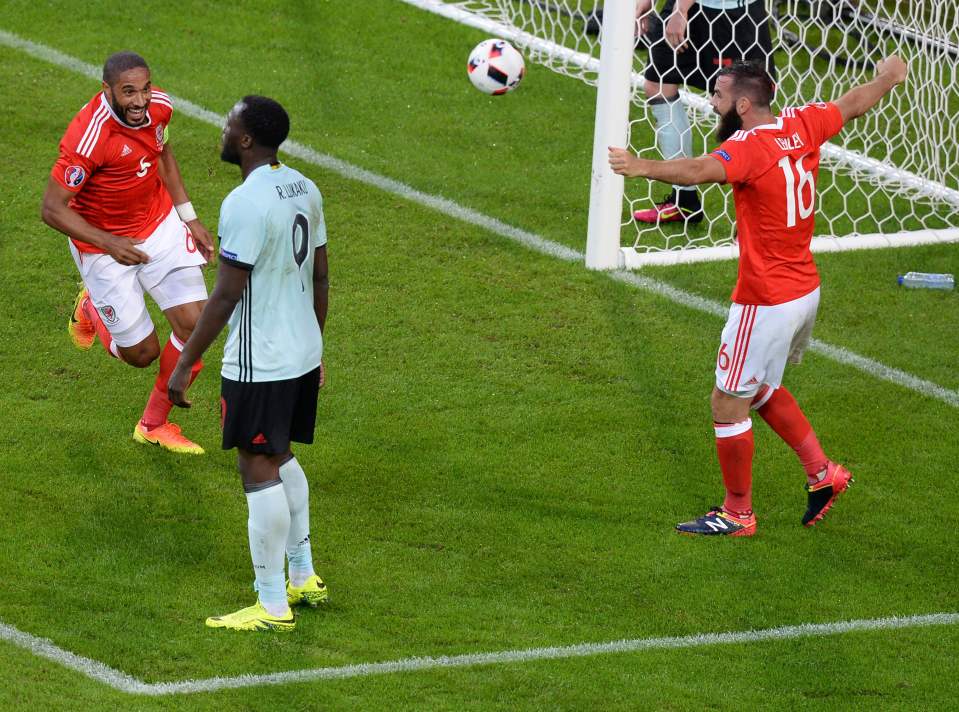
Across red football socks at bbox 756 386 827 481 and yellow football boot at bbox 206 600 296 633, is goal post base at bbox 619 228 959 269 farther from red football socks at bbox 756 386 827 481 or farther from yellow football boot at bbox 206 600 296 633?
yellow football boot at bbox 206 600 296 633

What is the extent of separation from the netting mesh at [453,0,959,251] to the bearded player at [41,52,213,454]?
141 inches

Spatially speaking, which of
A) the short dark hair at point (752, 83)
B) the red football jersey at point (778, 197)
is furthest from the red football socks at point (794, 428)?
the short dark hair at point (752, 83)

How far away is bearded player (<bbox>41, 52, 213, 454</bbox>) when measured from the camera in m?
6.71

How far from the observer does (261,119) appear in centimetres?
523

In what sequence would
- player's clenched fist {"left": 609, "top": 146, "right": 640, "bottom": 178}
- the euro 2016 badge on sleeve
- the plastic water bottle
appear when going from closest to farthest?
player's clenched fist {"left": 609, "top": 146, "right": 640, "bottom": 178} → the euro 2016 badge on sleeve → the plastic water bottle

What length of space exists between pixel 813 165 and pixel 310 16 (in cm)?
796

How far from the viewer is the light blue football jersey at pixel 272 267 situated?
5133mm

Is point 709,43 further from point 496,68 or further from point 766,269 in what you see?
point 766,269

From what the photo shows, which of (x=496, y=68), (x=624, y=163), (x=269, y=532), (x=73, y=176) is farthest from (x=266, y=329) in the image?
(x=496, y=68)

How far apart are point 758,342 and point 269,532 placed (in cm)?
227

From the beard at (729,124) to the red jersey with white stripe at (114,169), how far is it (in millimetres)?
2631

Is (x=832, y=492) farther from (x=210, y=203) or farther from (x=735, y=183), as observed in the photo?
(x=210, y=203)

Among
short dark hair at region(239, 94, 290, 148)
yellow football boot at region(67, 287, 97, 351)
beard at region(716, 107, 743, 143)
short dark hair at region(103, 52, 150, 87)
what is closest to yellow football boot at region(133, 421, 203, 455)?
yellow football boot at region(67, 287, 97, 351)

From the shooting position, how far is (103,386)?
7.90m
